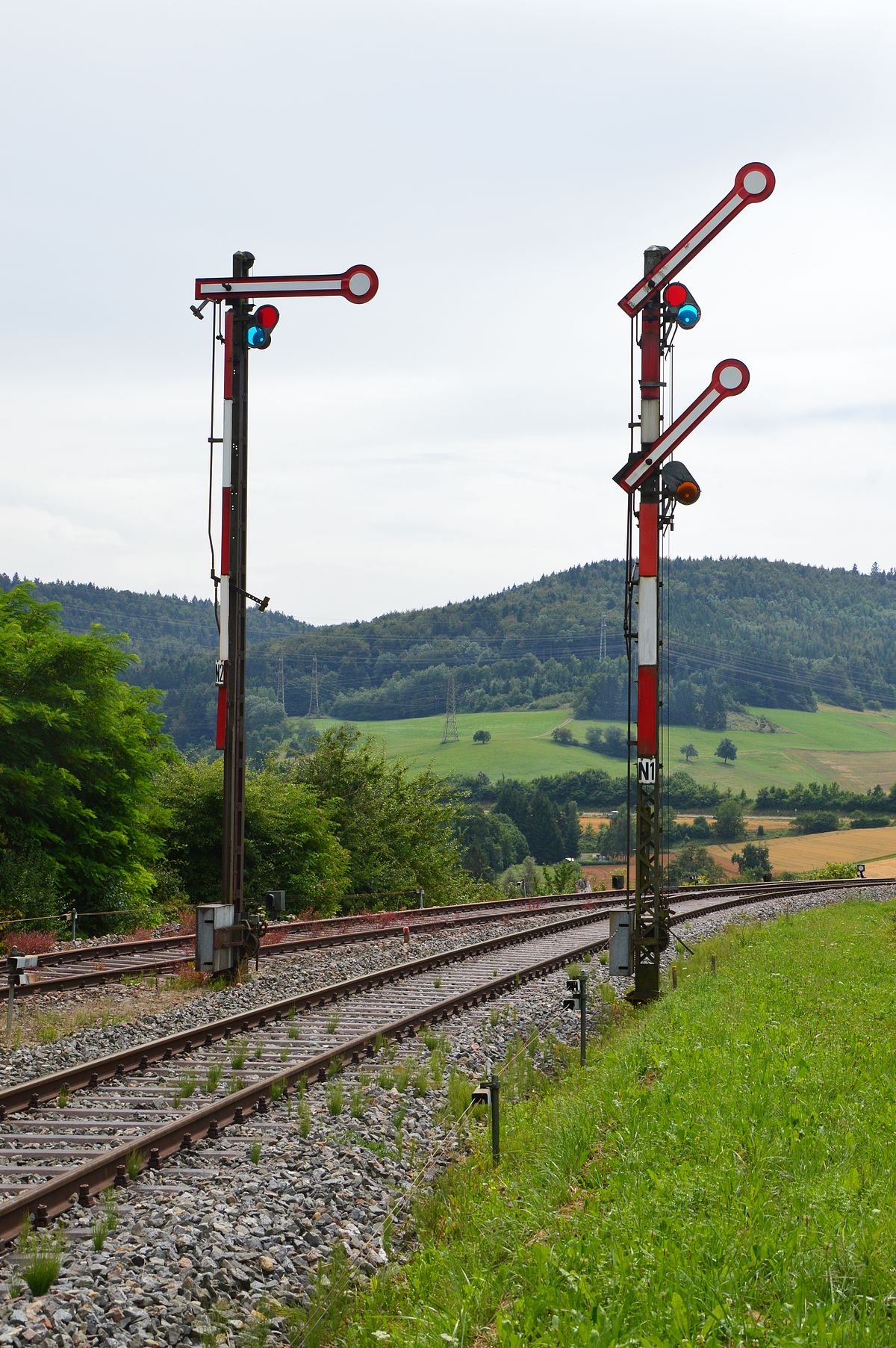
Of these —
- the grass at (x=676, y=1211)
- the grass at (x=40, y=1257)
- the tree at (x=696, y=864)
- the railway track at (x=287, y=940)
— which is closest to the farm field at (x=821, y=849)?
the tree at (x=696, y=864)

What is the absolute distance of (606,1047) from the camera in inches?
523

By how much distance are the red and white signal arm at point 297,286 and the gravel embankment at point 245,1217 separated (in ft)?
35.8

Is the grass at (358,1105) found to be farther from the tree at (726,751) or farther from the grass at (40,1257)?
the tree at (726,751)

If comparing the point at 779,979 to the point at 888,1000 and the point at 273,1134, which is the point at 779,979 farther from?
the point at 273,1134

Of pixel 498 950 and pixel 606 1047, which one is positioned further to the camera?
pixel 498 950

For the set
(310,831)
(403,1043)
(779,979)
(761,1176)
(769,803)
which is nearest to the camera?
(761,1176)

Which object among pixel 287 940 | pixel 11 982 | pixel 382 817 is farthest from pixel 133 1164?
pixel 382 817

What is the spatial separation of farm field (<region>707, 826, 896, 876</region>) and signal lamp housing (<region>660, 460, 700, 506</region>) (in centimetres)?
5709

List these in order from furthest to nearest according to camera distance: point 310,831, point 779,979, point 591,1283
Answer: point 310,831
point 779,979
point 591,1283

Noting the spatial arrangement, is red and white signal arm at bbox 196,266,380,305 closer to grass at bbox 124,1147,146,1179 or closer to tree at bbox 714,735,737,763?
grass at bbox 124,1147,146,1179

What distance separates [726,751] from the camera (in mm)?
160500

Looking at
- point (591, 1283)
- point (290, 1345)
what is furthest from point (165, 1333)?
point (591, 1283)

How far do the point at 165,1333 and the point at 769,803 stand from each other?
121255 mm

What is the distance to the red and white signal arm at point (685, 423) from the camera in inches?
607
